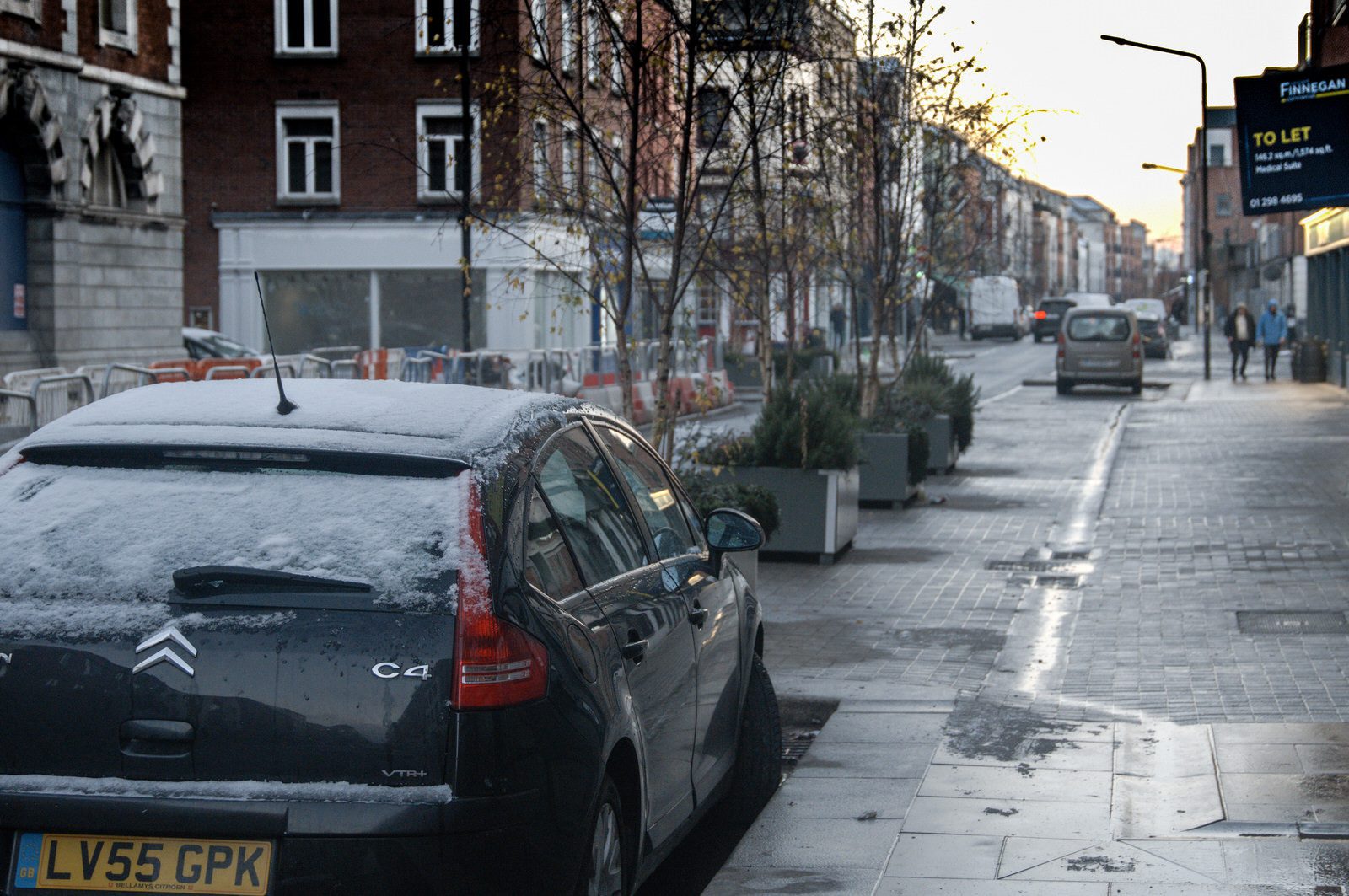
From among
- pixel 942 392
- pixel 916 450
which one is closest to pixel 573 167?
pixel 916 450

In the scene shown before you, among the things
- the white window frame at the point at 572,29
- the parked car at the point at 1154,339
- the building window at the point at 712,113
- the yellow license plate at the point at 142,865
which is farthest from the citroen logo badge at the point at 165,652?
the parked car at the point at 1154,339

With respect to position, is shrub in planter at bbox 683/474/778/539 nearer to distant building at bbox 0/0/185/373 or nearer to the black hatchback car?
the black hatchback car

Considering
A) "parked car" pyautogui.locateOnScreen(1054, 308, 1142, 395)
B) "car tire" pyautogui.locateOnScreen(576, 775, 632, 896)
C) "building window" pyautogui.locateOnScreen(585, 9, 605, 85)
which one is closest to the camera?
"car tire" pyautogui.locateOnScreen(576, 775, 632, 896)

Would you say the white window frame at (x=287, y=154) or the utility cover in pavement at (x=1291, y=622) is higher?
the white window frame at (x=287, y=154)

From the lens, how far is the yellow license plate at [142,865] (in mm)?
3449

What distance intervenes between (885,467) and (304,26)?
2655 centimetres

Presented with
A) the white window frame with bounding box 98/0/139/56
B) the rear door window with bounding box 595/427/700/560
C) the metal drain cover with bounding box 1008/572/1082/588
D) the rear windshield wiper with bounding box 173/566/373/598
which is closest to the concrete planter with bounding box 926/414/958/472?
the metal drain cover with bounding box 1008/572/1082/588

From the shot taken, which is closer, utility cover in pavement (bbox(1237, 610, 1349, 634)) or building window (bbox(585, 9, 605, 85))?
utility cover in pavement (bbox(1237, 610, 1349, 634))

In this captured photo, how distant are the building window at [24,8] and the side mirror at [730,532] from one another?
2371cm

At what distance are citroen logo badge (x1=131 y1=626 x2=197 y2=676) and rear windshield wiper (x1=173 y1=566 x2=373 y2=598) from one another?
0.11m

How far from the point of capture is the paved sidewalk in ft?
17.7

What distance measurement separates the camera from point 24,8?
2655 cm

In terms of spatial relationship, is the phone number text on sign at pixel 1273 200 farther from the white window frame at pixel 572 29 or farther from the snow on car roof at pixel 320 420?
the snow on car roof at pixel 320 420

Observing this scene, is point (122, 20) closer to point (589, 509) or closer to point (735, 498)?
point (735, 498)
